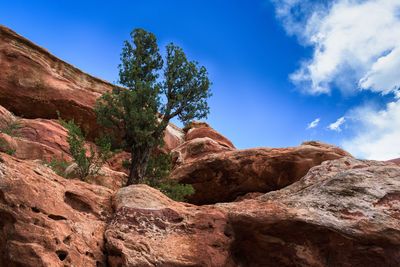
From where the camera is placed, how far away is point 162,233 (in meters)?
10.5

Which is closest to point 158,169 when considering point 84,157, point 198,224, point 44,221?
point 84,157

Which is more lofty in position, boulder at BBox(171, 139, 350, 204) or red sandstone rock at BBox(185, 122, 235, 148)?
red sandstone rock at BBox(185, 122, 235, 148)

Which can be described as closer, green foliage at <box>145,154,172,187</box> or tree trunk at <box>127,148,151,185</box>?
tree trunk at <box>127,148,151,185</box>

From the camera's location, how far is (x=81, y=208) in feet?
34.9

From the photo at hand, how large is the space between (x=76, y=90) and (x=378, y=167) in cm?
2813

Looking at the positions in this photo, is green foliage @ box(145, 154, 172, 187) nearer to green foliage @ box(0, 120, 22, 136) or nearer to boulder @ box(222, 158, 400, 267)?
green foliage @ box(0, 120, 22, 136)

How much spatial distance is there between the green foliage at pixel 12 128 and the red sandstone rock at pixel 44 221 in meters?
16.6

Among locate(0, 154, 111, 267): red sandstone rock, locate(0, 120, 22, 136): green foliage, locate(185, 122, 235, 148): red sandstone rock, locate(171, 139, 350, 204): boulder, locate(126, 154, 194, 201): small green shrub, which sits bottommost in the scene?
locate(0, 154, 111, 267): red sandstone rock

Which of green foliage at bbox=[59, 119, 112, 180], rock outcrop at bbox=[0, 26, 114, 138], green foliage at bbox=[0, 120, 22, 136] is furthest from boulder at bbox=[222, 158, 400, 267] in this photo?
rock outcrop at bbox=[0, 26, 114, 138]

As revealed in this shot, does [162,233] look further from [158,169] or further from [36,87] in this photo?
[36,87]

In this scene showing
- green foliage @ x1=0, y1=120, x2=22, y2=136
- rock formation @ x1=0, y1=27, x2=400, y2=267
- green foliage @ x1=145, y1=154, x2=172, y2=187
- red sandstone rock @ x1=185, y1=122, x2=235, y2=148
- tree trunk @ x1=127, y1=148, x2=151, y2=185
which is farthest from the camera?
red sandstone rock @ x1=185, y1=122, x2=235, y2=148

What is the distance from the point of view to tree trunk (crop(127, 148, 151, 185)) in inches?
872

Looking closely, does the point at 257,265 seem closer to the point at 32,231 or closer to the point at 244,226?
the point at 244,226

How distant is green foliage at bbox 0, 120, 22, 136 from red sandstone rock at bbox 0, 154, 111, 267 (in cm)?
1663
